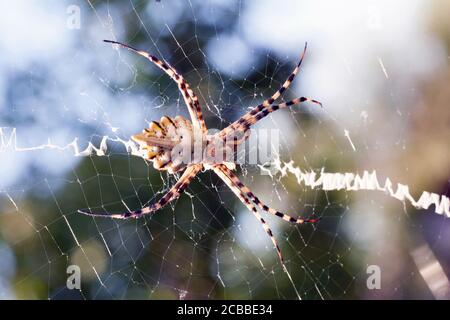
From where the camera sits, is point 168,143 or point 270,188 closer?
point 168,143

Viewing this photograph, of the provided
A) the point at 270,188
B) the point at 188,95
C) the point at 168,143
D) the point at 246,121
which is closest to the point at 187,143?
the point at 168,143

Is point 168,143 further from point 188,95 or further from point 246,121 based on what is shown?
point 246,121

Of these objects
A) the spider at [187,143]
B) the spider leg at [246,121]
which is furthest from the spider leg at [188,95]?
the spider leg at [246,121]

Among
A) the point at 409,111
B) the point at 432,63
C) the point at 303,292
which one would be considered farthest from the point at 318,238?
the point at 432,63

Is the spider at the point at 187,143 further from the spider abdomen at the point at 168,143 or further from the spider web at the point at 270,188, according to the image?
the spider web at the point at 270,188

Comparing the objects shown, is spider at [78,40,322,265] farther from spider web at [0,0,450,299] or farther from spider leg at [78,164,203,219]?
spider web at [0,0,450,299]

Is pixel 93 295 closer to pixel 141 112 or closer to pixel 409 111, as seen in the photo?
pixel 141 112
